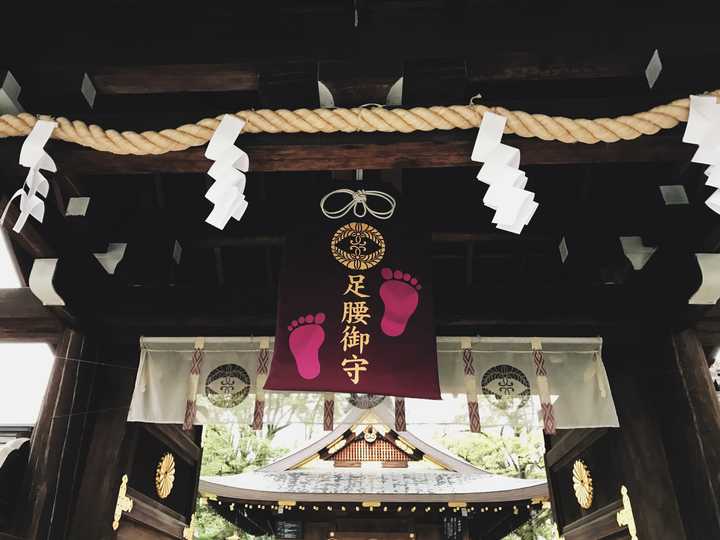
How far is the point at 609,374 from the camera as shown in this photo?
475 centimetres

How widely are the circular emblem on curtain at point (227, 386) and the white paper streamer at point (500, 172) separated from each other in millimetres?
3048

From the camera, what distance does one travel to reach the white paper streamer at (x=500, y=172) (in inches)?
104

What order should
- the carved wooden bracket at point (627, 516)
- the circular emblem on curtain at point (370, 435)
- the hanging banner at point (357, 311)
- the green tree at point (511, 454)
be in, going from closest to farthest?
1. the hanging banner at point (357, 311)
2. the carved wooden bracket at point (627, 516)
3. the circular emblem on curtain at point (370, 435)
4. the green tree at point (511, 454)

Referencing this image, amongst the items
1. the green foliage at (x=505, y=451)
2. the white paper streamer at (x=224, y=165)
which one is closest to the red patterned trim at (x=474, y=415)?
the white paper streamer at (x=224, y=165)

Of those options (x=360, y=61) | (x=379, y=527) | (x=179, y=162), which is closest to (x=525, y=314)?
(x=360, y=61)

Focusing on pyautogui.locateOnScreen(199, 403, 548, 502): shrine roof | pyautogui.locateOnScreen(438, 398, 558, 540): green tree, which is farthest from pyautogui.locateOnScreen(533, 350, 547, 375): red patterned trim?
pyautogui.locateOnScreen(438, 398, 558, 540): green tree

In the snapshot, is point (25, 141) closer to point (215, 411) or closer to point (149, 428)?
point (215, 411)

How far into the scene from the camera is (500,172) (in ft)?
8.68

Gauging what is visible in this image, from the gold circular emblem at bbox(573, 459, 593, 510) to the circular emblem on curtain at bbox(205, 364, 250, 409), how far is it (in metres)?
3.37

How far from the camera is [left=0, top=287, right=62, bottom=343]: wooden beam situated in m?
4.74

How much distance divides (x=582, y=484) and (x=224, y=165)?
4.66m

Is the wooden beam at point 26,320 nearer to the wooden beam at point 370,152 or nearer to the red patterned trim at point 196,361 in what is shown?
the red patterned trim at point 196,361

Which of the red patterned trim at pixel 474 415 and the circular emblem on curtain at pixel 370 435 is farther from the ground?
the circular emblem on curtain at pixel 370 435

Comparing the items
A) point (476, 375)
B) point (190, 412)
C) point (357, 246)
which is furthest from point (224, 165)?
point (476, 375)
